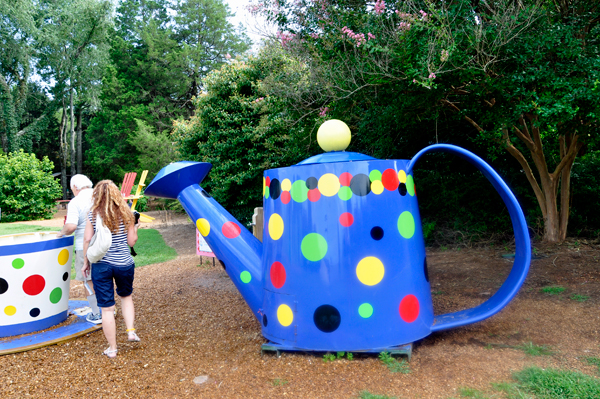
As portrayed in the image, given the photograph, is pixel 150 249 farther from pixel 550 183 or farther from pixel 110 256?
pixel 550 183

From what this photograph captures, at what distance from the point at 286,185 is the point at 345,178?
1.43 feet

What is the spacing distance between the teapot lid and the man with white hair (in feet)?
6.81

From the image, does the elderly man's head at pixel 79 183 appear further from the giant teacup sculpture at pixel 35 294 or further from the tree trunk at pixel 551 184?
the tree trunk at pixel 551 184

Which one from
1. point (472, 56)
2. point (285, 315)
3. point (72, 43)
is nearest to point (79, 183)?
point (285, 315)

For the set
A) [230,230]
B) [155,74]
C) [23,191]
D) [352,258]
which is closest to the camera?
[352,258]

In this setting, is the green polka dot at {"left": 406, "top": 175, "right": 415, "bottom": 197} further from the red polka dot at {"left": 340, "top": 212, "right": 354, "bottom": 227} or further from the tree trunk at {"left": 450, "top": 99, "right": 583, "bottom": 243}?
the tree trunk at {"left": 450, "top": 99, "right": 583, "bottom": 243}

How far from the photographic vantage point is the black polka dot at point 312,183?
2750mm

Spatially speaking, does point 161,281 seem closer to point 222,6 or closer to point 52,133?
point 222,6

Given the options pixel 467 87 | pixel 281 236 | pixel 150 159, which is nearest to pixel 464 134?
pixel 467 87

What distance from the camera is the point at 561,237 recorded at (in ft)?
20.8

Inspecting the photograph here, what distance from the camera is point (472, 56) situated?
3889mm

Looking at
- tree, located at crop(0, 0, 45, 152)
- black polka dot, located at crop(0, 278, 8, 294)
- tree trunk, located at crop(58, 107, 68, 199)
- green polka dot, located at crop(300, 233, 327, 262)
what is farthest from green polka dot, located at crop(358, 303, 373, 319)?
tree trunk, located at crop(58, 107, 68, 199)

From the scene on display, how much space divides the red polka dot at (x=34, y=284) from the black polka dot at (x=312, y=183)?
8.44 feet

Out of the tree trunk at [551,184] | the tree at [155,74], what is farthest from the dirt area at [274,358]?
the tree at [155,74]
